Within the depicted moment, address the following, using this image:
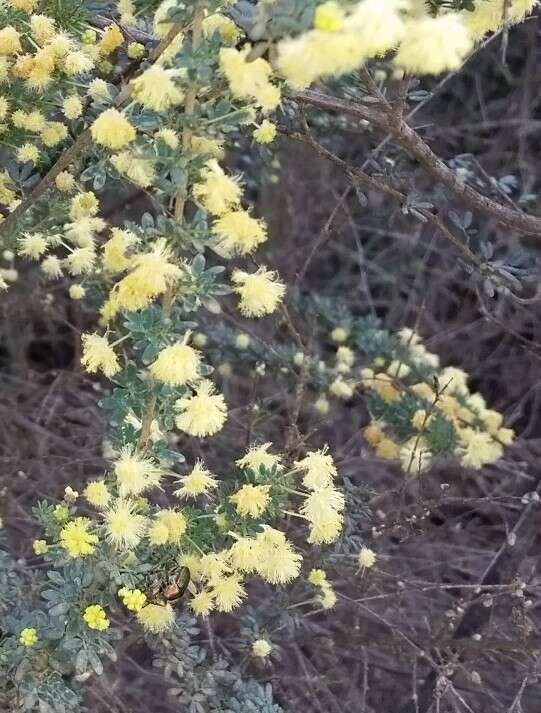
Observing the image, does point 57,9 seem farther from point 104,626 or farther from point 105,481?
point 104,626

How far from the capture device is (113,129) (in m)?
1.00

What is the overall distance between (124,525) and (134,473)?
0.07 m

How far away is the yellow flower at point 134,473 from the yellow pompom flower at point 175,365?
143 mm

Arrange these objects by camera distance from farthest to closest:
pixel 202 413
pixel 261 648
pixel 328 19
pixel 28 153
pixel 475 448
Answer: pixel 475 448, pixel 261 648, pixel 28 153, pixel 202 413, pixel 328 19

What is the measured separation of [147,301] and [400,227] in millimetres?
2425

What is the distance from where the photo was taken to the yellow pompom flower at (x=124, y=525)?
1.10 metres

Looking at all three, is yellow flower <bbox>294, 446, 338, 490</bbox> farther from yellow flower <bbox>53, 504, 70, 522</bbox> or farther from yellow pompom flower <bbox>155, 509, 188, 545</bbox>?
yellow flower <bbox>53, 504, 70, 522</bbox>

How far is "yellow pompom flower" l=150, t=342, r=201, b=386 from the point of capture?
3.33 ft

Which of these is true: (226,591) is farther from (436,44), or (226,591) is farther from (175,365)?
(436,44)

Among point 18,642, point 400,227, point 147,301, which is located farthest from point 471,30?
point 400,227

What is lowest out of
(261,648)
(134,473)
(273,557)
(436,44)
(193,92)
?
(261,648)

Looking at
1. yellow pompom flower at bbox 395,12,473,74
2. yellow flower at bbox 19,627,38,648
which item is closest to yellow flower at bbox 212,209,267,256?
yellow pompom flower at bbox 395,12,473,74

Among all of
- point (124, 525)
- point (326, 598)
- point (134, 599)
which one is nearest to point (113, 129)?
point (124, 525)

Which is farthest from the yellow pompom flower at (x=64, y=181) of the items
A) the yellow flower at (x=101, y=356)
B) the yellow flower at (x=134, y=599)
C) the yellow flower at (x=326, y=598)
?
the yellow flower at (x=326, y=598)
